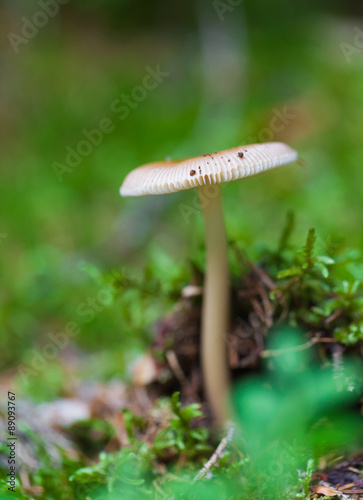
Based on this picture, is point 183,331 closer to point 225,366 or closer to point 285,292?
point 225,366

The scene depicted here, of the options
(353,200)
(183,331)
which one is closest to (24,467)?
(183,331)

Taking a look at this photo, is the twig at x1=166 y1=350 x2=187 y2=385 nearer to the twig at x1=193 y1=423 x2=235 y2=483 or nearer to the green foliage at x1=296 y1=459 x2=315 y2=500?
the twig at x1=193 y1=423 x2=235 y2=483

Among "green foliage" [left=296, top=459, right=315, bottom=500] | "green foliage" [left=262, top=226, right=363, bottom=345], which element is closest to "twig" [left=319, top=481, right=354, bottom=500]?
"green foliage" [left=296, top=459, right=315, bottom=500]

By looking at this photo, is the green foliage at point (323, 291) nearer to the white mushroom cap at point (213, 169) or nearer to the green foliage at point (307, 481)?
the white mushroom cap at point (213, 169)

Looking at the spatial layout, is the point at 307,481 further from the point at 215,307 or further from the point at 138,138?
the point at 138,138

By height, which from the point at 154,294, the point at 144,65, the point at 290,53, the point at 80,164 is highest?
the point at 144,65

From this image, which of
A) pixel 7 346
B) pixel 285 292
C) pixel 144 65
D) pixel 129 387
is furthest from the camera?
pixel 144 65

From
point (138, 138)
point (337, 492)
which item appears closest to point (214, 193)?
point (337, 492)
